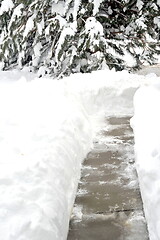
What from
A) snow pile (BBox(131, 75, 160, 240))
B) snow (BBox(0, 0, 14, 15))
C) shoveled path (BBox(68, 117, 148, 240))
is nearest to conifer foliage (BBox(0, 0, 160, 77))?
snow (BBox(0, 0, 14, 15))

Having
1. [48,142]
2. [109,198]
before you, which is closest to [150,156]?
[109,198]

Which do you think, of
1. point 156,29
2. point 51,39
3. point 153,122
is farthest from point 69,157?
point 156,29

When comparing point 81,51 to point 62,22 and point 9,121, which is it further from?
point 9,121

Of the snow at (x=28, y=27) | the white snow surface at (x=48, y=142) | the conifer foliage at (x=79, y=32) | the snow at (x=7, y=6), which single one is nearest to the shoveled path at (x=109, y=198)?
the white snow surface at (x=48, y=142)

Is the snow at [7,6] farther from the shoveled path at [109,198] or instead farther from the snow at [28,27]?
the shoveled path at [109,198]

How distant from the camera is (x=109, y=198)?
395cm

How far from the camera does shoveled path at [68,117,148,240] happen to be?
338 centimetres

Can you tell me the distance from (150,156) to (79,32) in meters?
6.72

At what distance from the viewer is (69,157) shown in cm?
438

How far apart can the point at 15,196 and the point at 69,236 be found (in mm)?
566

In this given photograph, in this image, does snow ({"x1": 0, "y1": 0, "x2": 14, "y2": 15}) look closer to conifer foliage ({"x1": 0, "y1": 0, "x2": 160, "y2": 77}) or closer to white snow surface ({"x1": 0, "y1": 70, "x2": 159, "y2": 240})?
conifer foliage ({"x1": 0, "y1": 0, "x2": 160, "y2": 77})

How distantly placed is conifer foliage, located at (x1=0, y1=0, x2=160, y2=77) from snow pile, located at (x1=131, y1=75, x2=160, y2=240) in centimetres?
413

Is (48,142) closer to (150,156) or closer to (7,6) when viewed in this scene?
(150,156)

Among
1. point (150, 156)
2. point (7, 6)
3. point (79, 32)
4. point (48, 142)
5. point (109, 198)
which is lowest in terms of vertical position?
point (109, 198)
